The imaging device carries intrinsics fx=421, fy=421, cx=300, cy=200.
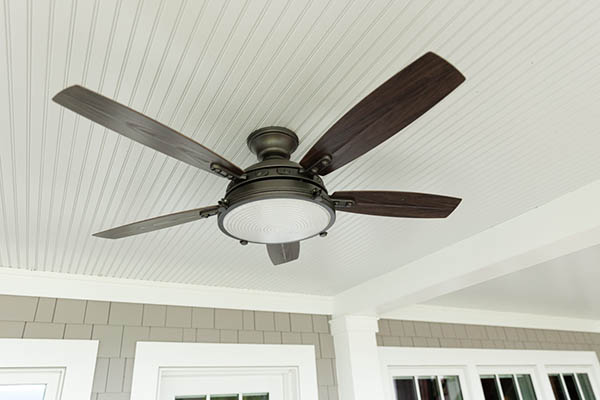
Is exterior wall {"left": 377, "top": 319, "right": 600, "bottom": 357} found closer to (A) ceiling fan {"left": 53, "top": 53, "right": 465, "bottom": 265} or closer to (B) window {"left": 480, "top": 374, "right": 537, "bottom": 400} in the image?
(B) window {"left": 480, "top": 374, "right": 537, "bottom": 400}

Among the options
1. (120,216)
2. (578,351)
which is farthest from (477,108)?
(578,351)

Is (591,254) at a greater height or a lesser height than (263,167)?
greater

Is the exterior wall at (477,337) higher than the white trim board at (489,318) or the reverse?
the reverse

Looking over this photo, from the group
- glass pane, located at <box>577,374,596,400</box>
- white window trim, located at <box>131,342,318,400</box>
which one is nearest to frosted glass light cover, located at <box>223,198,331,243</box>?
white window trim, located at <box>131,342,318,400</box>

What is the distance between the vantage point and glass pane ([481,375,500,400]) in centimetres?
389

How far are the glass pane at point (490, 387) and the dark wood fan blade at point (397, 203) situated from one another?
320 cm

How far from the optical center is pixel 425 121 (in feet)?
4.53

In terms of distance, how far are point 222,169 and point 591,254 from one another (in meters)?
2.59

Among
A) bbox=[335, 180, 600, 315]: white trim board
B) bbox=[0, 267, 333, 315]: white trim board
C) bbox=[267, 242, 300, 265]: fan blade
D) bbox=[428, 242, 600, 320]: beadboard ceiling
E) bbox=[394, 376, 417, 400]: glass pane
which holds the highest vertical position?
bbox=[428, 242, 600, 320]: beadboard ceiling

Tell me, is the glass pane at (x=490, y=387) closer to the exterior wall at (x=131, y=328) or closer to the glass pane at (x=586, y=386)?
the glass pane at (x=586, y=386)

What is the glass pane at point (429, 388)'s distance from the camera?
358cm

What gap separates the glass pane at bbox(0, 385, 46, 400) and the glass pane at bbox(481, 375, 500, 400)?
356cm

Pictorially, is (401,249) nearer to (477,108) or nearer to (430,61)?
(477,108)

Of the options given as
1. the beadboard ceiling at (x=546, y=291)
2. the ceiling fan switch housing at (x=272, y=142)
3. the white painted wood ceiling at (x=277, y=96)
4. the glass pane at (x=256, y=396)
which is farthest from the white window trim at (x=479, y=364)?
the ceiling fan switch housing at (x=272, y=142)
